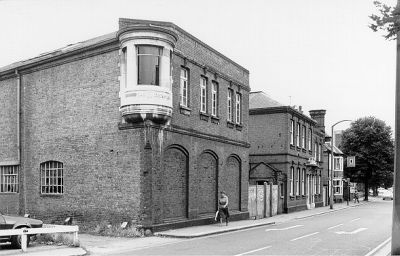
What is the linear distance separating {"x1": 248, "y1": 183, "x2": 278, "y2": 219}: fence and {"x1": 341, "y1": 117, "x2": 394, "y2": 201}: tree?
33837 millimetres

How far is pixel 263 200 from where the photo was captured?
30.9 m

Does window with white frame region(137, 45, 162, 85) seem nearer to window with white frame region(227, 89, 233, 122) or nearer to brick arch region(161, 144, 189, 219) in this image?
brick arch region(161, 144, 189, 219)

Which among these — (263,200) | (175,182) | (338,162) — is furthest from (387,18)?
(338,162)

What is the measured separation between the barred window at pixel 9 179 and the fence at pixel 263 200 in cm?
1368

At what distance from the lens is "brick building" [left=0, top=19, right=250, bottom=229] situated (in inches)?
742

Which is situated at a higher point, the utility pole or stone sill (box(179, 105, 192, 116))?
Result: stone sill (box(179, 105, 192, 116))

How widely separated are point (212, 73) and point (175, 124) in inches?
193

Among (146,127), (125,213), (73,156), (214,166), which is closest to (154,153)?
(146,127)

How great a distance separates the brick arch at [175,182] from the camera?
20156 mm

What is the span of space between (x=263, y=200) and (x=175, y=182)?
37.7 ft

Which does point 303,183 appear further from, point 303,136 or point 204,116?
point 204,116

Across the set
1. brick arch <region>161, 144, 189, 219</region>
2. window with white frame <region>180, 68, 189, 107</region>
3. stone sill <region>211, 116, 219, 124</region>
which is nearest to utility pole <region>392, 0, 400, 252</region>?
brick arch <region>161, 144, 189, 219</region>

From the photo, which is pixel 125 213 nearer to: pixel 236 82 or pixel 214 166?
pixel 214 166

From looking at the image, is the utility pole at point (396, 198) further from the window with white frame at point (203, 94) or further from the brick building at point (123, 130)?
the window with white frame at point (203, 94)
